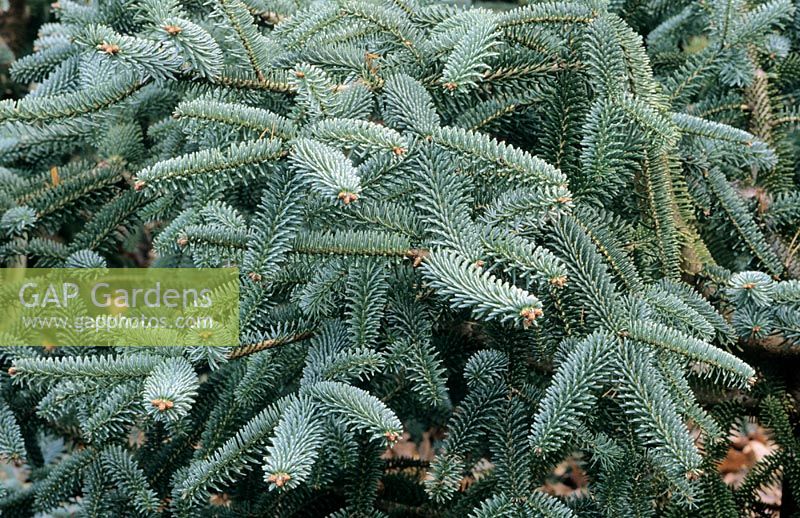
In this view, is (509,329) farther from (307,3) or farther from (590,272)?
(307,3)

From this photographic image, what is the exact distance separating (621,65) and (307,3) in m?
0.77

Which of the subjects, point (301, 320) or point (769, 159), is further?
point (769, 159)

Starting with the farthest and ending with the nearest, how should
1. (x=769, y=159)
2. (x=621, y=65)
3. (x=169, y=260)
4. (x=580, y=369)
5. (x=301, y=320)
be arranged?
(x=169, y=260) < (x=769, y=159) < (x=301, y=320) < (x=621, y=65) < (x=580, y=369)

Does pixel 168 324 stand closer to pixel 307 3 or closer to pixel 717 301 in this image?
pixel 307 3

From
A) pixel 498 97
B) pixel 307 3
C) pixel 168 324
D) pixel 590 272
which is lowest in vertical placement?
pixel 168 324

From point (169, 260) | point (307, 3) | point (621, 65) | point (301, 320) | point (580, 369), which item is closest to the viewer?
point (580, 369)

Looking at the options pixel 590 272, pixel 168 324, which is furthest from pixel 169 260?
pixel 590 272

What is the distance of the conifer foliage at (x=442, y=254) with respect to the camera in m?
1.02

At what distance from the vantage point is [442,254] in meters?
0.99

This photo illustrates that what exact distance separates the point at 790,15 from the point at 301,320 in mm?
1269

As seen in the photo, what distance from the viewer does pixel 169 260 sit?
181cm

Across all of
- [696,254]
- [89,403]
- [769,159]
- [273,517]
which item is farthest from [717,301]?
[89,403]

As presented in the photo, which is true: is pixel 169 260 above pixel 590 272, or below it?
below

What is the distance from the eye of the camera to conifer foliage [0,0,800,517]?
3.33 ft
